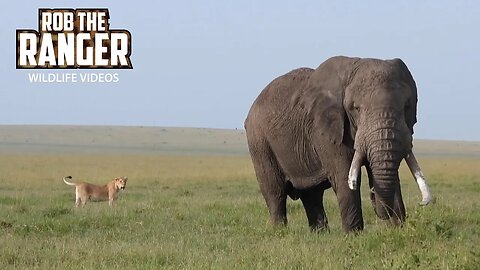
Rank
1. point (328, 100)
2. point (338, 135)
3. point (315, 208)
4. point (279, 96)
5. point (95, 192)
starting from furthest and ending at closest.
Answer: point (95, 192) < point (315, 208) < point (279, 96) < point (328, 100) < point (338, 135)

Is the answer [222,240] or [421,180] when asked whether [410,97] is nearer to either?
[421,180]

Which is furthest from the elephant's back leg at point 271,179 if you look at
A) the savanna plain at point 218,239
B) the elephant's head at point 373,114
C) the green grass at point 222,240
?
the elephant's head at point 373,114

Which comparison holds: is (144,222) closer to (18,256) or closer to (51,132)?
(18,256)

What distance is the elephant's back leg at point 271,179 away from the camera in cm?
1123

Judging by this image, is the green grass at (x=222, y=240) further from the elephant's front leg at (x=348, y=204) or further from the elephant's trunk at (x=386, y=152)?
the elephant's trunk at (x=386, y=152)

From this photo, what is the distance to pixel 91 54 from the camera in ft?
65.5

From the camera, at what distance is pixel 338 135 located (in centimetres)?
935

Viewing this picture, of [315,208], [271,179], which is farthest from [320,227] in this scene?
[271,179]

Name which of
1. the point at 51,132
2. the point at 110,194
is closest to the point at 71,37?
the point at 110,194

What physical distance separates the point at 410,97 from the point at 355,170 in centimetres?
96

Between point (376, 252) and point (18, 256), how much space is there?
3561 millimetres

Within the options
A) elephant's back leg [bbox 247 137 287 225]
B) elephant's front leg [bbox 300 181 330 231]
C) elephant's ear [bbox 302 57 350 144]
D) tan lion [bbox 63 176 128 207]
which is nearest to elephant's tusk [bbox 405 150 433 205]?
elephant's ear [bbox 302 57 350 144]

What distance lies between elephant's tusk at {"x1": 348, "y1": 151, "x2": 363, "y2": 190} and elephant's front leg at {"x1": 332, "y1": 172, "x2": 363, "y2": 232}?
335mm

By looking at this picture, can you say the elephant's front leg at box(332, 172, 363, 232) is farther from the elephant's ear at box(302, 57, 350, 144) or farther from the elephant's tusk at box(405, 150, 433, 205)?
the elephant's tusk at box(405, 150, 433, 205)
